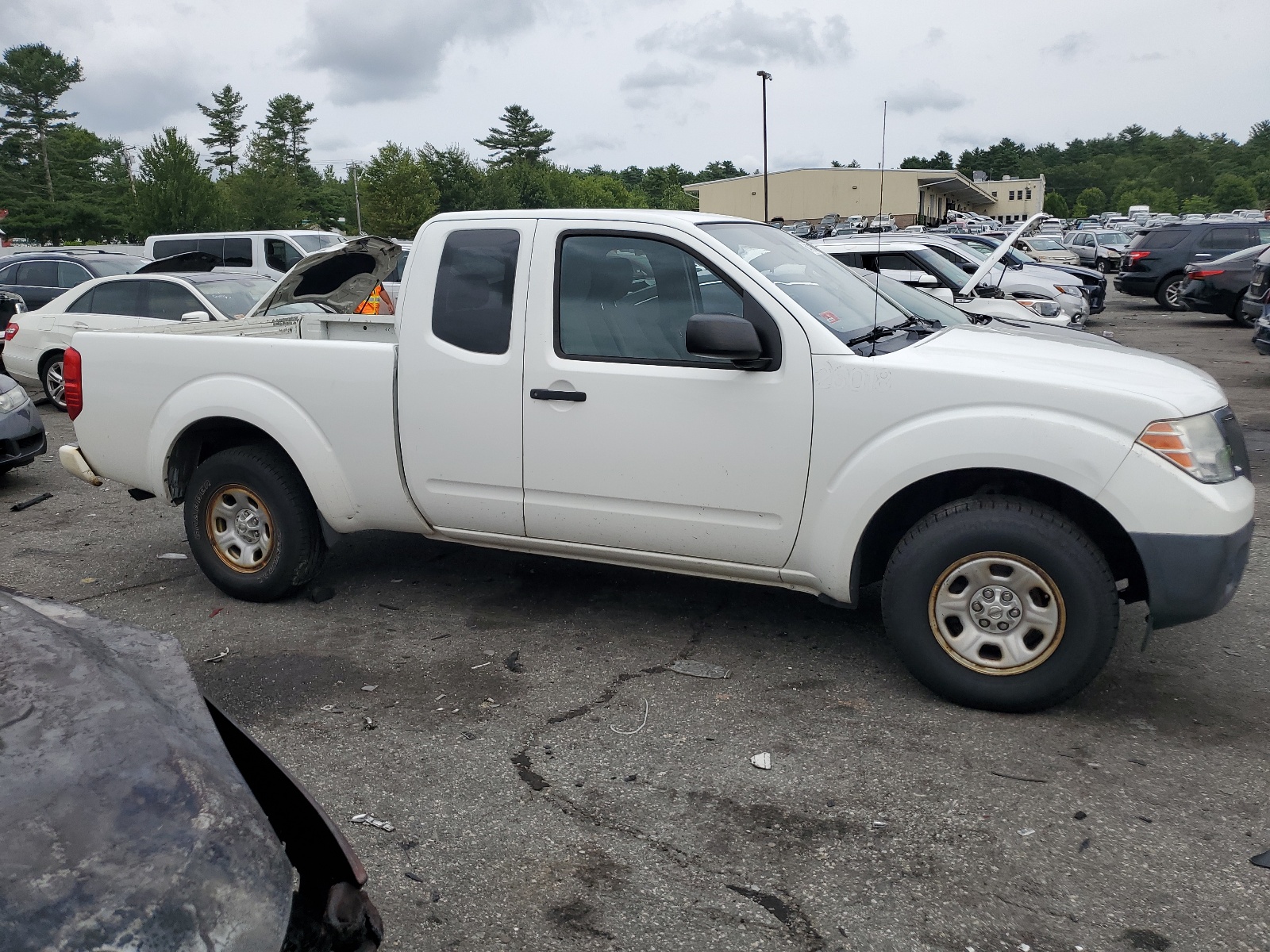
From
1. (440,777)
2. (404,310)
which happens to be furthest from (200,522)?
(440,777)

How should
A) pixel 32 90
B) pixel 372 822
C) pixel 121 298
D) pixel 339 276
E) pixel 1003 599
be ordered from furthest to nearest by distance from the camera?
1. pixel 32 90
2. pixel 121 298
3. pixel 339 276
4. pixel 1003 599
5. pixel 372 822

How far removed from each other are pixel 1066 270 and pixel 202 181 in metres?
43.2

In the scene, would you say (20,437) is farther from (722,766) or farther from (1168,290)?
(1168,290)

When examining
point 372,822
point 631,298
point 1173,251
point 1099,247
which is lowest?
point 372,822

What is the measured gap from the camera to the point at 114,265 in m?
14.3

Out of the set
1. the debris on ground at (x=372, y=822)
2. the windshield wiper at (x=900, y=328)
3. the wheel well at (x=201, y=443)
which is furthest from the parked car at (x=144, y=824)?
the wheel well at (x=201, y=443)

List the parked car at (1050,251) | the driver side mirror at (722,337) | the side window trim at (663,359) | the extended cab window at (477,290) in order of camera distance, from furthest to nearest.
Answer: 1. the parked car at (1050,251)
2. the extended cab window at (477,290)
3. the side window trim at (663,359)
4. the driver side mirror at (722,337)

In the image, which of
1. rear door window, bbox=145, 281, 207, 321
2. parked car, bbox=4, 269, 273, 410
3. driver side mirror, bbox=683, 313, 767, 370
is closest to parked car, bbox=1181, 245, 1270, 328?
parked car, bbox=4, 269, 273, 410

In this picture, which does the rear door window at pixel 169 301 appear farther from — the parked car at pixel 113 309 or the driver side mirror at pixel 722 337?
the driver side mirror at pixel 722 337

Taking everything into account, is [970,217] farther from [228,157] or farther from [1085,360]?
[228,157]

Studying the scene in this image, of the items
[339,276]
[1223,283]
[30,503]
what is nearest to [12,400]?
[30,503]

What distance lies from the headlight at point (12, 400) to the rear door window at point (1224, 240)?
68.8 ft

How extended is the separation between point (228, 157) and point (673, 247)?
4067 inches

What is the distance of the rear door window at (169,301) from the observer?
11195mm
